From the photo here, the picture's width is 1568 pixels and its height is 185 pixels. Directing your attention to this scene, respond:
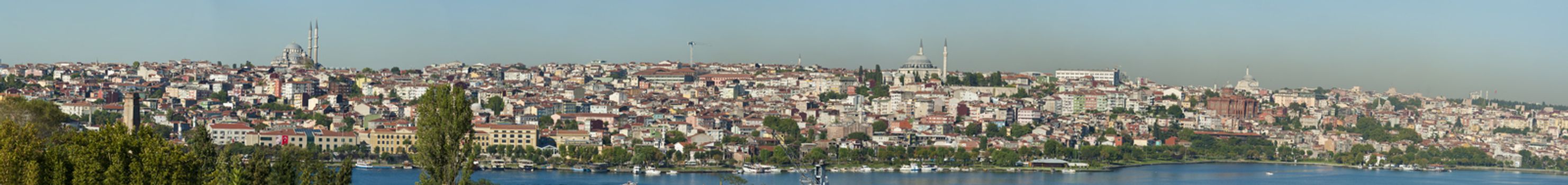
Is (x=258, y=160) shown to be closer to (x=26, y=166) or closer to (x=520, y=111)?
(x=26, y=166)

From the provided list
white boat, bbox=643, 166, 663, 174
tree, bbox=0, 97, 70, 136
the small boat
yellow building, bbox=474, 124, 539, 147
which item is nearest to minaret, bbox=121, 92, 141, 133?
tree, bbox=0, 97, 70, 136

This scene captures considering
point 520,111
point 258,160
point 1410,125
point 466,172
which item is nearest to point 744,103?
point 520,111

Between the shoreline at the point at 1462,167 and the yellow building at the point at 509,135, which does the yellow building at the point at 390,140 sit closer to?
the yellow building at the point at 509,135

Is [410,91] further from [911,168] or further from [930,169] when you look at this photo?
[930,169]

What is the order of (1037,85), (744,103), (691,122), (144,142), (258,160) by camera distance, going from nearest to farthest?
1. (144,142)
2. (258,160)
3. (691,122)
4. (744,103)
5. (1037,85)

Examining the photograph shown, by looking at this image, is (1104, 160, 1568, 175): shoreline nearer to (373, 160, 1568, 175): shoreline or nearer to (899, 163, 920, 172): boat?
(373, 160, 1568, 175): shoreline

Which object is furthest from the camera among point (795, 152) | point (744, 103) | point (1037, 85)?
point (1037, 85)

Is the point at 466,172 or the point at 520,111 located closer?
the point at 466,172
